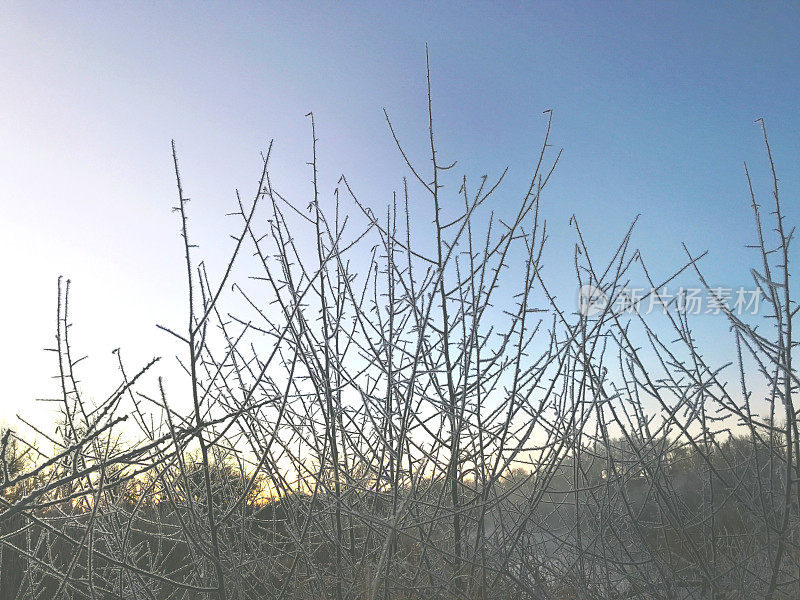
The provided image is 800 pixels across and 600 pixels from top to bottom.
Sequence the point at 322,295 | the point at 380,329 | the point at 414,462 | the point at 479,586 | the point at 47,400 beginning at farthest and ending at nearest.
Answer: the point at 380,329
the point at 322,295
the point at 414,462
the point at 479,586
the point at 47,400

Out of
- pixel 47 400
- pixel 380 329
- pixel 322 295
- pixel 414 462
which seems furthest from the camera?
pixel 380 329

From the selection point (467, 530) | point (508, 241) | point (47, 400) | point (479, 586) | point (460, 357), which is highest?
point (508, 241)

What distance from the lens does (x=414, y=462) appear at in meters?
2.29

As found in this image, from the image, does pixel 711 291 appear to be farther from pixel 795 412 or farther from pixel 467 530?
pixel 467 530

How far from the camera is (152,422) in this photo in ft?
8.68

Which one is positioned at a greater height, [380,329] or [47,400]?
[380,329]

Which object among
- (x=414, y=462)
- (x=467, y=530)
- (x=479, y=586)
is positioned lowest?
(x=479, y=586)

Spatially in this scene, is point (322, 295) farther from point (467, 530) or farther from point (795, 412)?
point (795, 412)

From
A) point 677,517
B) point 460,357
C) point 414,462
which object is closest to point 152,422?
point 414,462

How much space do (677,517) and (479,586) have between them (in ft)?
2.69

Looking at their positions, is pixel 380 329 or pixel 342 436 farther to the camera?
pixel 380 329

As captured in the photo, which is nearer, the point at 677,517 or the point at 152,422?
the point at 677,517

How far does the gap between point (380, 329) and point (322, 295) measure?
32 cm

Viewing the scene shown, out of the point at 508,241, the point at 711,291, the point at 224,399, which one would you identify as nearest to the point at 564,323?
the point at 508,241
